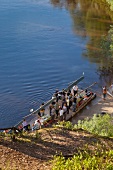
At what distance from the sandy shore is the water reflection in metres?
5.48

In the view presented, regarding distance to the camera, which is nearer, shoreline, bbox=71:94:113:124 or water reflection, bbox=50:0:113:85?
shoreline, bbox=71:94:113:124

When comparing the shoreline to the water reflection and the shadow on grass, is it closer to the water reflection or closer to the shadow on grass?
the water reflection

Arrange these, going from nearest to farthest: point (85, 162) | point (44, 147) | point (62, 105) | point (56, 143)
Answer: point (85, 162), point (44, 147), point (56, 143), point (62, 105)

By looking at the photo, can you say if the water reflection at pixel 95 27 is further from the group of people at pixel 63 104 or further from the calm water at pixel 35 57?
the group of people at pixel 63 104

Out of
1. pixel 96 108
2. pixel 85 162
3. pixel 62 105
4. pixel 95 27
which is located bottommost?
pixel 96 108

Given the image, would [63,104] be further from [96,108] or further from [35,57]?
[35,57]

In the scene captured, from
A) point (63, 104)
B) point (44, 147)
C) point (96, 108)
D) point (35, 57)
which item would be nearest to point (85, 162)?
point (44, 147)

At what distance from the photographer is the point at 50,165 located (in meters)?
9.59

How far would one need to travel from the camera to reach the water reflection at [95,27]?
35834mm

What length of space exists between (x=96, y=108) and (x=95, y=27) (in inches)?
943

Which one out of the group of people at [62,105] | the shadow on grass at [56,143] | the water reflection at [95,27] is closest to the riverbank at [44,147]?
the shadow on grass at [56,143]

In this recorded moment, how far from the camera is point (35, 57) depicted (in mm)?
37156

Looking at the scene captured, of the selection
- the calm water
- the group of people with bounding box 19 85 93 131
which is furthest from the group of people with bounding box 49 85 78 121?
the calm water

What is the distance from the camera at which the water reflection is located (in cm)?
3583
